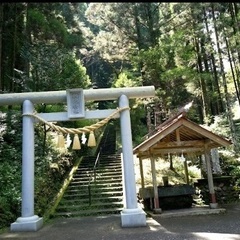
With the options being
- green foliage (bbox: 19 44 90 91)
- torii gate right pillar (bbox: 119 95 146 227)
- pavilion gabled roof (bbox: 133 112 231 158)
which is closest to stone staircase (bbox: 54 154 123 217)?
pavilion gabled roof (bbox: 133 112 231 158)

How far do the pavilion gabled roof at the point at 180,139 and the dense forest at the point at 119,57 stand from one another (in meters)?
2.92

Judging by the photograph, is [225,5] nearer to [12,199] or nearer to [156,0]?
[12,199]

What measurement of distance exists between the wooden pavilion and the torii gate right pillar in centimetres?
115

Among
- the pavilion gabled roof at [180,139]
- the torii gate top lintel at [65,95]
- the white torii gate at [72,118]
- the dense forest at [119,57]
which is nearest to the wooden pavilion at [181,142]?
the pavilion gabled roof at [180,139]

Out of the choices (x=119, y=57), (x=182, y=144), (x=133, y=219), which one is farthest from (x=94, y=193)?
(x=119, y=57)

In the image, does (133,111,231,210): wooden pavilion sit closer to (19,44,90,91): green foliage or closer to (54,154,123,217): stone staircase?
(54,154,123,217): stone staircase

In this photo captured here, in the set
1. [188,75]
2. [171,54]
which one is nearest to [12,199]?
[188,75]

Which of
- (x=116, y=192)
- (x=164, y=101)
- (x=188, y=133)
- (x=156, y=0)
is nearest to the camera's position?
(x=156, y=0)

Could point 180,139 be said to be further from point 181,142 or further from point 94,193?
point 94,193

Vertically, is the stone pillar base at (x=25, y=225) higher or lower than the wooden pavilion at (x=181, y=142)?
lower

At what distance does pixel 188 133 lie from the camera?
29.9 ft

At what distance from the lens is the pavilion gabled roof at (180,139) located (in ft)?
27.1

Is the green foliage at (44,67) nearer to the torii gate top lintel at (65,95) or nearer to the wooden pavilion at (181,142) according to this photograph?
the torii gate top lintel at (65,95)

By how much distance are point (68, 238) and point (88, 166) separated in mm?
7734
